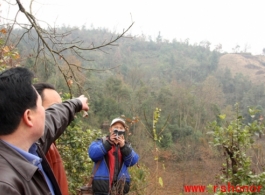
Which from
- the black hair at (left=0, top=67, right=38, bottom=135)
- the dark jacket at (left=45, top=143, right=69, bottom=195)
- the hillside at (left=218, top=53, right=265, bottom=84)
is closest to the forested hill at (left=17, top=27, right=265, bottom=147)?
the hillside at (left=218, top=53, right=265, bottom=84)

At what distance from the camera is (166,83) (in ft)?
106

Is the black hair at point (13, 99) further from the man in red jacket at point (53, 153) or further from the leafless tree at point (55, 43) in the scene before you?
the leafless tree at point (55, 43)

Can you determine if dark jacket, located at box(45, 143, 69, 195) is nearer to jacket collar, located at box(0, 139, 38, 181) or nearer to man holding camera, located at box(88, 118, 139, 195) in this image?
jacket collar, located at box(0, 139, 38, 181)

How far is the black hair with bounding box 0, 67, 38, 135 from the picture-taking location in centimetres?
96

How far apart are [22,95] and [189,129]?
21.7 meters

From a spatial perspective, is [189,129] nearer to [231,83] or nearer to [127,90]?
[127,90]

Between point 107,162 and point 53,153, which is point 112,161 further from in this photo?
point 53,153

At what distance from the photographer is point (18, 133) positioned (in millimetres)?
985

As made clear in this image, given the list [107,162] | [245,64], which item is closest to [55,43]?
[107,162]

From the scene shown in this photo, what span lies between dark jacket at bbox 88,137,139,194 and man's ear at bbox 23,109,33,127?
1.44m

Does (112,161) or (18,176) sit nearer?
(18,176)

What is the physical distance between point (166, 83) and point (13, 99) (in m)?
31.7

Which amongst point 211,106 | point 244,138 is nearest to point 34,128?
point 244,138

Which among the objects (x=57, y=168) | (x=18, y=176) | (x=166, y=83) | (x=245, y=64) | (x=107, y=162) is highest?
(x=18, y=176)
